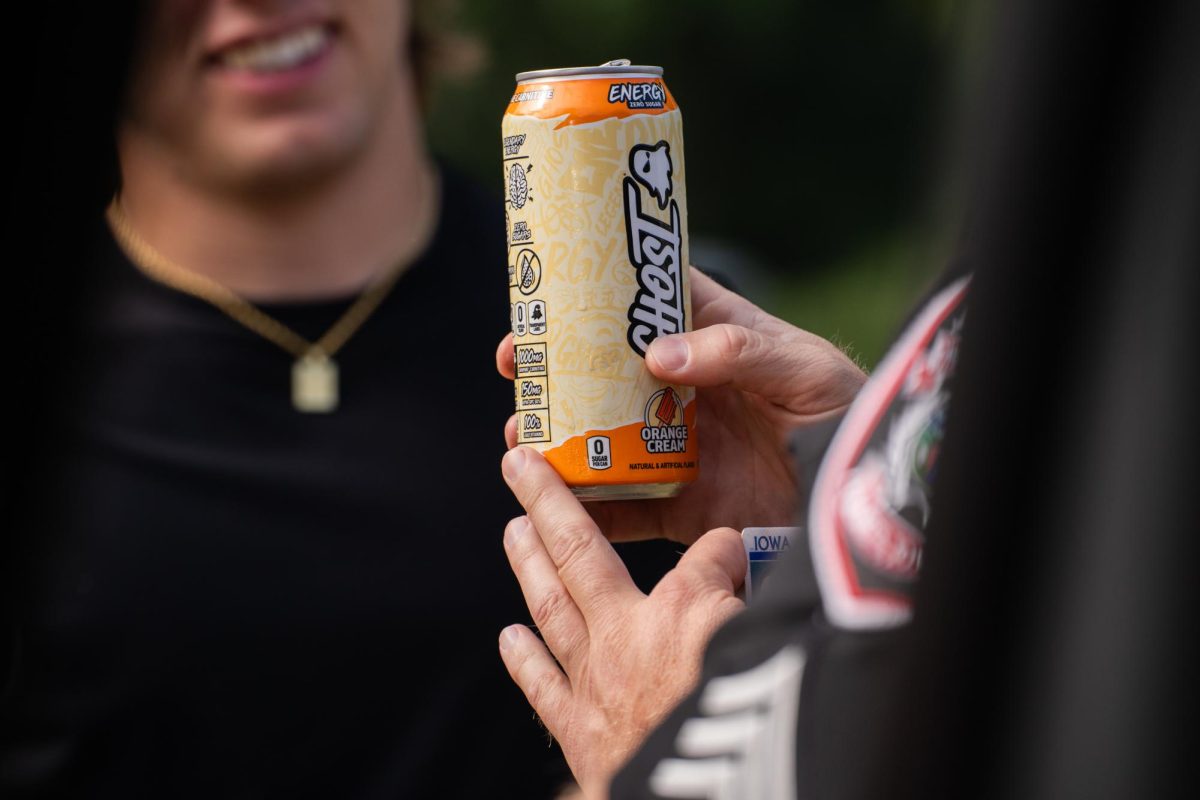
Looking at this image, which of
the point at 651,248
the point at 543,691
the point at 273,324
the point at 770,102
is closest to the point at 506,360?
the point at 651,248

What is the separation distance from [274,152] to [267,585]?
0.68 metres

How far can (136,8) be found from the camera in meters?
0.96

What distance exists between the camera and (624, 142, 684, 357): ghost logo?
58.4 inches

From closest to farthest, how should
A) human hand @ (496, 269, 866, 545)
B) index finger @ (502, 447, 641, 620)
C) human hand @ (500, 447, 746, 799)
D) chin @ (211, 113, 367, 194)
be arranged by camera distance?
human hand @ (500, 447, 746, 799), index finger @ (502, 447, 641, 620), human hand @ (496, 269, 866, 545), chin @ (211, 113, 367, 194)

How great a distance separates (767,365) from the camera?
168 cm

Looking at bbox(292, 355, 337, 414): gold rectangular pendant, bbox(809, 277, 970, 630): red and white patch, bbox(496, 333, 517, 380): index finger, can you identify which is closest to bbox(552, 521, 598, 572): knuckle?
bbox(496, 333, 517, 380): index finger

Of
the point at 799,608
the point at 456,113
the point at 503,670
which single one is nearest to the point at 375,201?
the point at 503,670

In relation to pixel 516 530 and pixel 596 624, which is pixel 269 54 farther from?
pixel 596 624

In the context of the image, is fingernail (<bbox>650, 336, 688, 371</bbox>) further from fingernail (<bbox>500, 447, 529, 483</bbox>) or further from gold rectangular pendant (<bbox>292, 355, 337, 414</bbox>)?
gold rectangular pendant (<bbox>292, 355, 337, 414</bbox>)

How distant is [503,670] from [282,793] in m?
0.38

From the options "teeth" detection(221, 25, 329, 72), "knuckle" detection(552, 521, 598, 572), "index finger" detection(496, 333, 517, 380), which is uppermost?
"teeth" detection(221, 25, 329, 72)

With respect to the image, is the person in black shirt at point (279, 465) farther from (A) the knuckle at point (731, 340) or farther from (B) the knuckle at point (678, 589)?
(B) the knuckle at point (678, 589)

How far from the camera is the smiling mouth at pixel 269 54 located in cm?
245

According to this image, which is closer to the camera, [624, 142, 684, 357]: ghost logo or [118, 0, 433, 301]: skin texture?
[624, 142, 684, 357]: ghost logo
